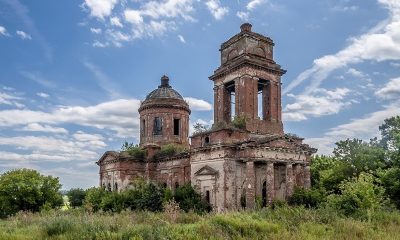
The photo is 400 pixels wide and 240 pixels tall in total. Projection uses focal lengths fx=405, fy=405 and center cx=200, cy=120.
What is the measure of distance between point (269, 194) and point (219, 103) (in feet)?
26.8

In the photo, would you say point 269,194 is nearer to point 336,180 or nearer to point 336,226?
point 336,180

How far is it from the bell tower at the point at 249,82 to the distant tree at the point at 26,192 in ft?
53.1

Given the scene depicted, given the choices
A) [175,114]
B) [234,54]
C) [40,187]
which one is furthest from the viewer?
[175,114]

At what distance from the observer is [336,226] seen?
1541 centimetres

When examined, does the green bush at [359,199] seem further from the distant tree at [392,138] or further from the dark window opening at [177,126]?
the dark window opening at [177,126]

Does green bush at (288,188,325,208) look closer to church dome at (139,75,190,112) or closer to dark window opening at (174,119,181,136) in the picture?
dark window opening at (174,119,181,136)

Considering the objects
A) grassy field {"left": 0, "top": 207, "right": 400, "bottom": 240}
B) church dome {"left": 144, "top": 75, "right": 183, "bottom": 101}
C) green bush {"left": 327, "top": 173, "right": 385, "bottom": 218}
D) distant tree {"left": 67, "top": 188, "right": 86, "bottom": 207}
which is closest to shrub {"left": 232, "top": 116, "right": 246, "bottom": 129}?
green bush {"left": 327, "top": 173, "right": 385, "bottom": 218}

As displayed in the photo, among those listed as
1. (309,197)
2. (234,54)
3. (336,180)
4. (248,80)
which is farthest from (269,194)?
(234,54)

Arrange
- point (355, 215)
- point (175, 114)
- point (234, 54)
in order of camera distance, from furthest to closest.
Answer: point (175, 114)
point (234, 54)
point (355, 215)

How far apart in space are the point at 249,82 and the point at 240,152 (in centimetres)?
536

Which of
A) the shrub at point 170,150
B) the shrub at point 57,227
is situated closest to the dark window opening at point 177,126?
the shrub at point 170,150

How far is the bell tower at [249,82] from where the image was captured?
90.3ft

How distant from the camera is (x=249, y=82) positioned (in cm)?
2770

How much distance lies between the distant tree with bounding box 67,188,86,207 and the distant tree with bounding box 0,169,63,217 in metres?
5.35
